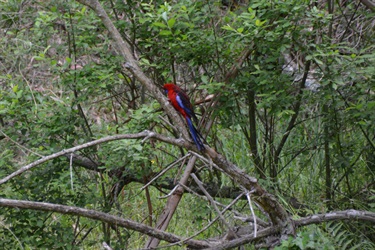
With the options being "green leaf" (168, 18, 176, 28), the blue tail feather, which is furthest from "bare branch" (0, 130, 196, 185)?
"green leaf" (168, 18, 176, 28)

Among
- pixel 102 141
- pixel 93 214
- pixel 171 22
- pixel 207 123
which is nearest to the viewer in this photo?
pixel 102 141

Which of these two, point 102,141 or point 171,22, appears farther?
point 171,22

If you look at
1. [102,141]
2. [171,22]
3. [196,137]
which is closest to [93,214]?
[102,141]

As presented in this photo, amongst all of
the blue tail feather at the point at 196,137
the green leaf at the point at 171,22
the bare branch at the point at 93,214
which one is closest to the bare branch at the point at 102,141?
the blue tail feather at the point at 196,137

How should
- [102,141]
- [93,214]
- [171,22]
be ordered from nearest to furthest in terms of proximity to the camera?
1. [102,141]
2. [93,214]
3. [171,22]

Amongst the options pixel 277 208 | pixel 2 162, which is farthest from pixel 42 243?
pixel 277 208

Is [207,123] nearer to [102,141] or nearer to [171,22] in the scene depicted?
[171,22]

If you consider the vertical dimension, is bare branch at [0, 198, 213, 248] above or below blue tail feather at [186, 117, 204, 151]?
below

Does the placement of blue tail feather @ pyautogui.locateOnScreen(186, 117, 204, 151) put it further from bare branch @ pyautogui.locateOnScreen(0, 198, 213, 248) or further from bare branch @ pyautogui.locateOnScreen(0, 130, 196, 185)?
bare branch @ pyautogui.locateOnScreen(0, 198, 213, 248)

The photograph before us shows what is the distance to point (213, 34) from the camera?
3.69m

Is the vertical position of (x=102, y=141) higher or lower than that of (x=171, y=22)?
lower

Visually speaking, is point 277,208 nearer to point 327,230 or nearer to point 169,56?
point 327,230

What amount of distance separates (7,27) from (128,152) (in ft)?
5.99

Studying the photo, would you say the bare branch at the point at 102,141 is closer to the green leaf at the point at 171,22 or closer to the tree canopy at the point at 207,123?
the tree canopy at the point at 207,123
